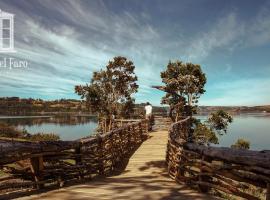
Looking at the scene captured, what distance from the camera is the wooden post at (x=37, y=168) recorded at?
6.86 metres

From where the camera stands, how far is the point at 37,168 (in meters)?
6.94

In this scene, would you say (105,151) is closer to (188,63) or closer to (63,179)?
(63,179)

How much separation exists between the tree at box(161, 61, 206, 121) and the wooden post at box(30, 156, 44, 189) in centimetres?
2582

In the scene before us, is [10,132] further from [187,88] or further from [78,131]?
[78,131]

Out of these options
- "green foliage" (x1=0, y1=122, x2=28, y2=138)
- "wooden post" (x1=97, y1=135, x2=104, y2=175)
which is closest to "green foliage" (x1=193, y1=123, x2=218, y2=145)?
"wooden post" (x1=97, y1=135, x2=104, y2=175)

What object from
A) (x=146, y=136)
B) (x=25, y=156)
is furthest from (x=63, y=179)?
(x=146, y=136)

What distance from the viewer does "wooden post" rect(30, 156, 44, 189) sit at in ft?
22.5

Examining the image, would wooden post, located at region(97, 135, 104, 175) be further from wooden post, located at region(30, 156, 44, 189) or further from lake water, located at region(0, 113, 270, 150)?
lake water, located at region(0, 113, 270, 150)

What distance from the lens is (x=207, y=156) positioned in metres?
6.96

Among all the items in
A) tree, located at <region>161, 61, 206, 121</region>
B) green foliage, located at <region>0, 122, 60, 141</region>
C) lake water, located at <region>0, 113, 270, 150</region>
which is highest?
tree, located at <region>161, 61, 206, 121</region>

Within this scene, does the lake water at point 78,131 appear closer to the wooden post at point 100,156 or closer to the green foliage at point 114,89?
the green foliage at point 114,89

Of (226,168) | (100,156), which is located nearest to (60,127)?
(100,156)

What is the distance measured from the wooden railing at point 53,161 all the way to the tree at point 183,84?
21527mm

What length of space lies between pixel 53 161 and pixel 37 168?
2.89ft
